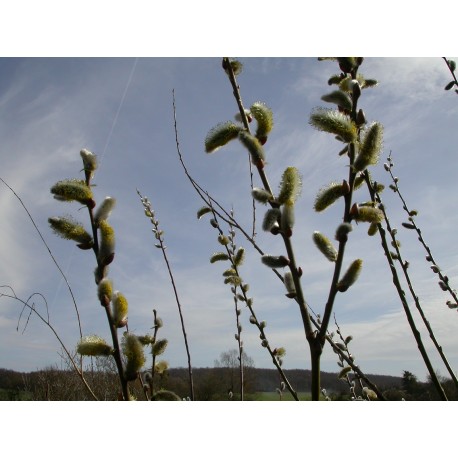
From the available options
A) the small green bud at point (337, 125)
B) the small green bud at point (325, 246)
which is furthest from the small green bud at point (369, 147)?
the small green bud at point (325, 246)

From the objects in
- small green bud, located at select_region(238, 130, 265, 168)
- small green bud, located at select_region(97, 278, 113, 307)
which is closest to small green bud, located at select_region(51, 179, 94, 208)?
small green bud, located at select_region(97, 278, 113, 307)

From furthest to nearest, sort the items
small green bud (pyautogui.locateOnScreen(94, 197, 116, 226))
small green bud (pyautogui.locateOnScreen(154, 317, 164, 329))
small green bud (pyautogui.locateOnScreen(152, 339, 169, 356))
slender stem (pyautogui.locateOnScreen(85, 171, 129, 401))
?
small green bud (pyautogui.locateOnScreen(154, 317, 164, 329)) → small green bud (pyautogui.locateOnScreen(152, 339, 169, 356)) → small green bud (pyautogui.locateOnScreen(94, 197, 116, 226)) → slender stem (pyautogui.locateOnScreen(85, 171, 129, 401))

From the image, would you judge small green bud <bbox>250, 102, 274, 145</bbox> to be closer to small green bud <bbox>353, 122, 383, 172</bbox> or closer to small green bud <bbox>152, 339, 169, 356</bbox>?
small green bud <bbox>353, 122, 383, 172</bbox>

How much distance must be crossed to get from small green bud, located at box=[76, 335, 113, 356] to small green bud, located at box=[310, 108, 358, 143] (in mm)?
529

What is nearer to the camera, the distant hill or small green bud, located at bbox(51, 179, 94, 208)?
small green bud, located at bbox(51, 179, 94, 208)

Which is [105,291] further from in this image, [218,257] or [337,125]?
[218,257]

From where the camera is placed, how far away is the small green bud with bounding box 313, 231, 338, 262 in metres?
0.75

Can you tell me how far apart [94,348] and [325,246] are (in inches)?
16.7

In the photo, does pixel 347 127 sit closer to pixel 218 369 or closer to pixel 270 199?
pixel 270 199

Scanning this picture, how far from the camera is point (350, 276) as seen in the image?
681mm

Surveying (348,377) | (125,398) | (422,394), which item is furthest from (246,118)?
(348,377)

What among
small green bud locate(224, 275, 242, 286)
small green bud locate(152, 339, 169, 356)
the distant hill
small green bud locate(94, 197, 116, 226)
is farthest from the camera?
small green bud locate(224, 275, 242, 286)

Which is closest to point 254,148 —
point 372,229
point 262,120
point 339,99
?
point 262,120
